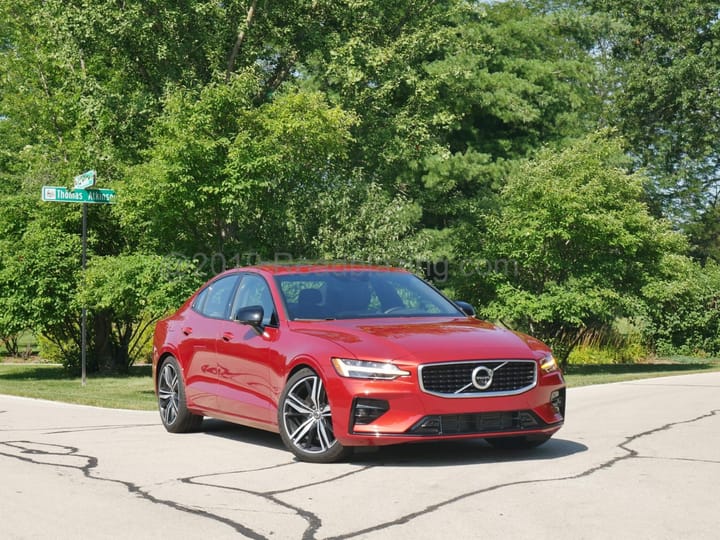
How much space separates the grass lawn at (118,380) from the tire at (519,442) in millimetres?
7039

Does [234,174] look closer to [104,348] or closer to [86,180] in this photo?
[86,180]

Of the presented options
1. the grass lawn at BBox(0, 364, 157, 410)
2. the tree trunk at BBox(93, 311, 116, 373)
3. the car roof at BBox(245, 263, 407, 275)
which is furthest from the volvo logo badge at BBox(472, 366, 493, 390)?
the tree trunk at BBox(93, 311, 116, 373)

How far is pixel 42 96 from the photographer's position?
2989 cm

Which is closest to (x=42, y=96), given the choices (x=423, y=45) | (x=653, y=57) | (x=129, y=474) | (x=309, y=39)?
(x=309, y=39)

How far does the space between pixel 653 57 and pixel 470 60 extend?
579 inches

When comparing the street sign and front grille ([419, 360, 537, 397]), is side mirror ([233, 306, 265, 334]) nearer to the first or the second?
front grille ([419, 360, 537, 397])

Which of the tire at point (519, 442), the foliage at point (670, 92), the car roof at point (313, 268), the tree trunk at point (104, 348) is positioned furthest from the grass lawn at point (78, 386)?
the foliage at point (670, 92)

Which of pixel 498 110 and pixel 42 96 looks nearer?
pixel 42 96

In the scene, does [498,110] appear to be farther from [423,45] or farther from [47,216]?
[47,216]

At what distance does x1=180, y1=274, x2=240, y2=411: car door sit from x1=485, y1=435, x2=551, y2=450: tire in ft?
8.85

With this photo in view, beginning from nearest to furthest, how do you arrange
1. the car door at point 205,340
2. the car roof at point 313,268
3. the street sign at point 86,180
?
the car roof at point 313,268 → the car door at point 205,340 → the street sign at point 86,180

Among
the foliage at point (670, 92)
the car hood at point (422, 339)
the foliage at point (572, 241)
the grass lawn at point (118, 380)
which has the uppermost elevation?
the foliage at point (670, 92)

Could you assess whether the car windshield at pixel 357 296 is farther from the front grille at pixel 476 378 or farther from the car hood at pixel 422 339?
the front grille at pixel 476 378

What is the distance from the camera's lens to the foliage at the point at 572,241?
24797mm
